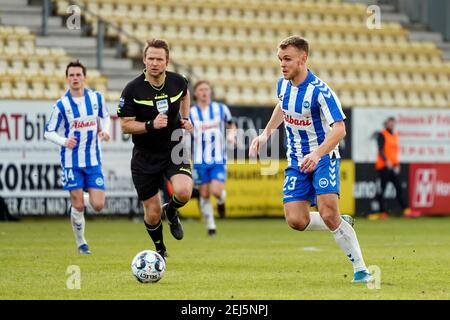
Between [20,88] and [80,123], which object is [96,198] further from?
[20,88]

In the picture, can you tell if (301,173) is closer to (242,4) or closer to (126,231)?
(126,231)

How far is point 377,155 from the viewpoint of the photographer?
23547 millimetres

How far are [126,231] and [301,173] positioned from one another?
9.10 meters

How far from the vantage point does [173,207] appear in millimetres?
12273

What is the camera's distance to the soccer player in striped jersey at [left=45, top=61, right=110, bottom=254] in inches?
565

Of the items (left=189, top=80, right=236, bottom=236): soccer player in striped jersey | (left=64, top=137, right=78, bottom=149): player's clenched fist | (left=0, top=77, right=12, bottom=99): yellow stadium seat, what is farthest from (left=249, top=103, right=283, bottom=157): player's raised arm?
(left=0, top=77, right=12, bottom=99): yellow stadium seat

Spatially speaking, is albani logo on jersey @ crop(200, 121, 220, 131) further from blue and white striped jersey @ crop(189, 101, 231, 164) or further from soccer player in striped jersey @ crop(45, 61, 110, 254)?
soccer player in striped jersey @ crop(45, 61, 110, 254)

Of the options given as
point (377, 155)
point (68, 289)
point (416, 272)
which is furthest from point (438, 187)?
point (68, 289)

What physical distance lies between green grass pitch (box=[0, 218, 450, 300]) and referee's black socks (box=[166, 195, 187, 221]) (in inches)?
21.1

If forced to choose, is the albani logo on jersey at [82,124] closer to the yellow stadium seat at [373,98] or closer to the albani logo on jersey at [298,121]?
the albani logo on jersey at [298,121]

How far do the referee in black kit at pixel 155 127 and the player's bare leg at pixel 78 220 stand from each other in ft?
6.68

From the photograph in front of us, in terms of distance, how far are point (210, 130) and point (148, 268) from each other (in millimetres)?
8872

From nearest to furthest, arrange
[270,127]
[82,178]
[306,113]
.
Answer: [306,113], [270,127], [82,178]

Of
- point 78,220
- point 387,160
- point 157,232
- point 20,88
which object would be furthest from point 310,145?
point 387,160
